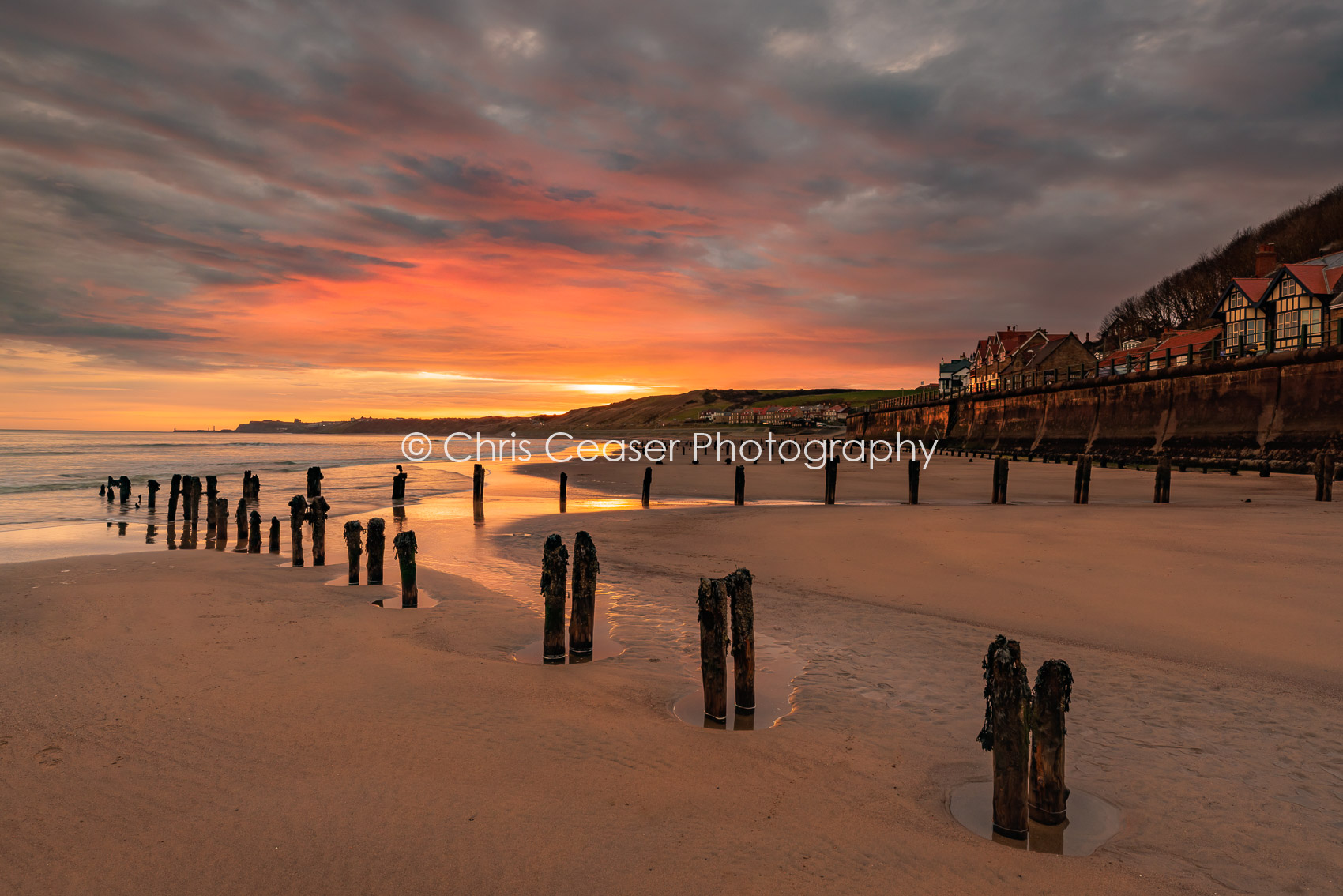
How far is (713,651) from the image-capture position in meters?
Answer: 5.68

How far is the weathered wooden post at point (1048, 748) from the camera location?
4.00 metres

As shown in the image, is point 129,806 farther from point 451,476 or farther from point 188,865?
point 451,476

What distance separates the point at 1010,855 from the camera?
3789 mm

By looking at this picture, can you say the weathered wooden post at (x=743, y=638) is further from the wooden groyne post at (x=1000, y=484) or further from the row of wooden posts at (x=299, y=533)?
the wooden groyne post at (x=1000, y=484)

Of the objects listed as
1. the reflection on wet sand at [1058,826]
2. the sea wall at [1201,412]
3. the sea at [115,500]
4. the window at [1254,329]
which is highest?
the window at [1254,329]

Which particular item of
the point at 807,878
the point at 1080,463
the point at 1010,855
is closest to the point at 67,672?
the point at 807,878

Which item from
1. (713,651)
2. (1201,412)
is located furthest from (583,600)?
(1201,412)

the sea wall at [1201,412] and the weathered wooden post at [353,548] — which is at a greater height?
the sea wall at [1201,412]

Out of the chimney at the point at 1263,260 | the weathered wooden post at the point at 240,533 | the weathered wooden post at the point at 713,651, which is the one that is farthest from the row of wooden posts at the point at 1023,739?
the chimney at the point at 1263,260

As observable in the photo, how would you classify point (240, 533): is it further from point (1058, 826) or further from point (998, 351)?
point (998, 351)

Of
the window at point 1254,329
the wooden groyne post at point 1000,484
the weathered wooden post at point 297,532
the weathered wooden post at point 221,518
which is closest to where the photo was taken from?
the weathered wooden post at point 297,532

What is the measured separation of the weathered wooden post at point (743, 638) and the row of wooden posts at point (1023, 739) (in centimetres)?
211

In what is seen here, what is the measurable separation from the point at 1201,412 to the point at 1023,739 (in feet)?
117

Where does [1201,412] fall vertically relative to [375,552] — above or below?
above
